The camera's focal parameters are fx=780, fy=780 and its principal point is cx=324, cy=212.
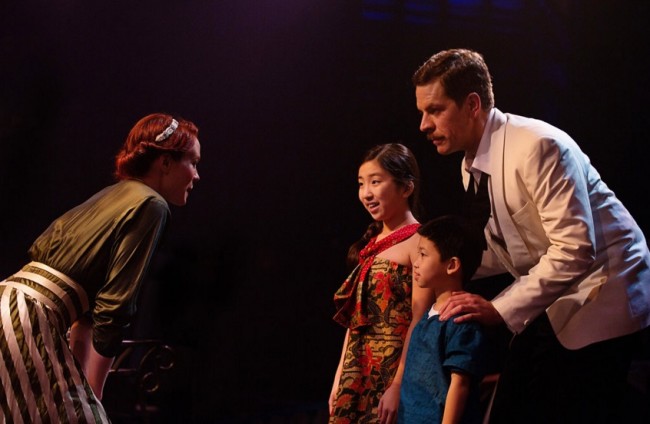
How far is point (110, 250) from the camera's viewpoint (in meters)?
1.76

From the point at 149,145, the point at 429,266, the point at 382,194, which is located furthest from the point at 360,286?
the point at 149,145

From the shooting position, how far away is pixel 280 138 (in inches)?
145

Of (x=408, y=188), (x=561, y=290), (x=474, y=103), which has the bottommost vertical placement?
(x=561, y=290)

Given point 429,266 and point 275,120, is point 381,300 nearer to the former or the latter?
point 429,266

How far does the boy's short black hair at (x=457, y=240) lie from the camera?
74.6 inches

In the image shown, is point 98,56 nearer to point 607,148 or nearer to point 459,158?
point 459,158

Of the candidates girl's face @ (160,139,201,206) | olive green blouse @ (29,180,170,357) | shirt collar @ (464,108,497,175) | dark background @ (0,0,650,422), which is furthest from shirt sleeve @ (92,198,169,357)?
dark background @ (0,0,650,422)

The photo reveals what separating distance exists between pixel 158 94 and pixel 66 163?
0.50 metres

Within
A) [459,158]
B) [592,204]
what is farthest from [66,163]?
[592,204]

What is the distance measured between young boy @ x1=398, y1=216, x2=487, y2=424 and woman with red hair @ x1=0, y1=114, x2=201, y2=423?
2.16ft

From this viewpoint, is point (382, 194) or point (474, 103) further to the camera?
point (382, 194)

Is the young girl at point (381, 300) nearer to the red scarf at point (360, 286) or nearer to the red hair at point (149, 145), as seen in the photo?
the red scarf at point (360, 286)

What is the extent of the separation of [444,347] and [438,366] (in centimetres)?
5

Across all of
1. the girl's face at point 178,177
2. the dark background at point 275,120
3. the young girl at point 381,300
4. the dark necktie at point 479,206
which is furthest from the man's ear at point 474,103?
the dark background at point 275,120
